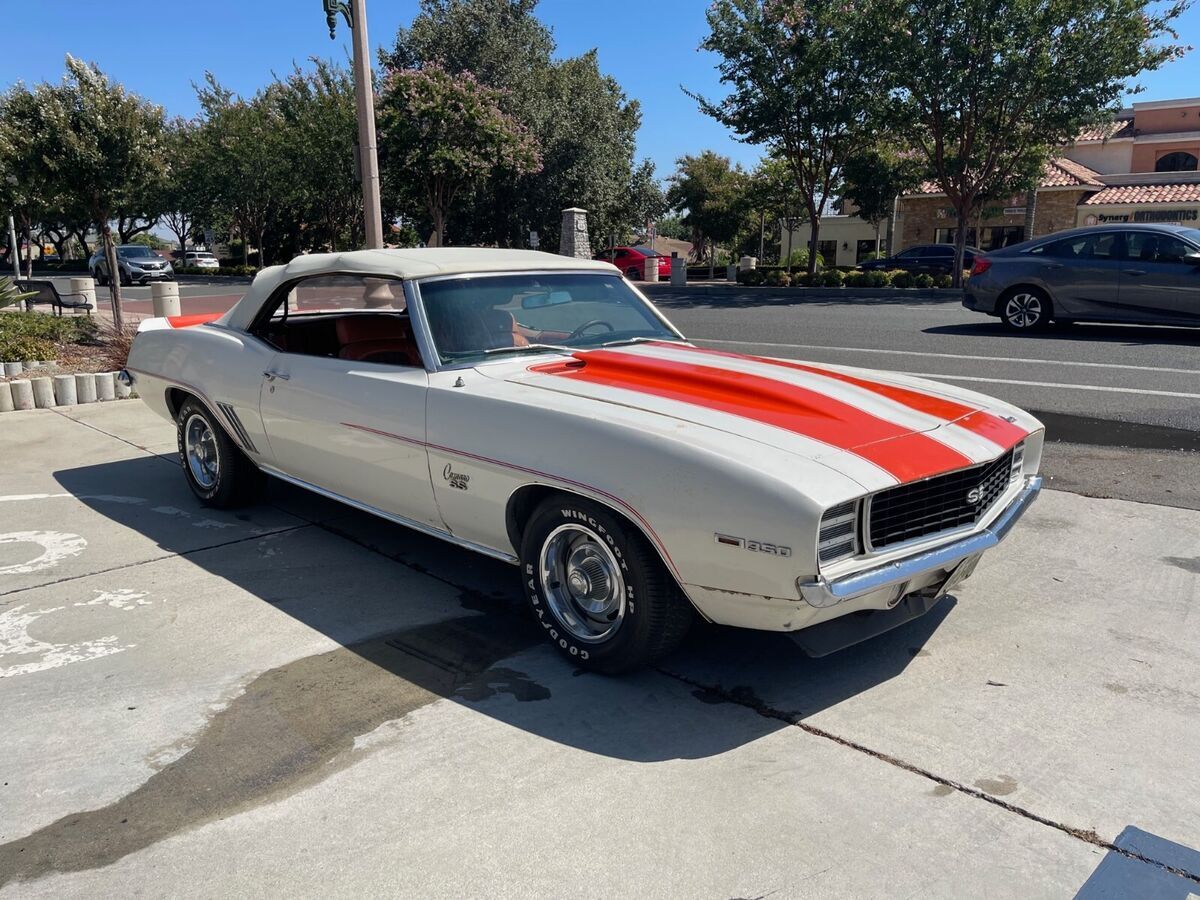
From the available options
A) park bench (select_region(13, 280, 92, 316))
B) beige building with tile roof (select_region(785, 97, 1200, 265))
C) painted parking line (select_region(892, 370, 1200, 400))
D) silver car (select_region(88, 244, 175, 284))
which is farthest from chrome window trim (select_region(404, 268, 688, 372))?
silver car (select_region(88, 244, 175, 284))

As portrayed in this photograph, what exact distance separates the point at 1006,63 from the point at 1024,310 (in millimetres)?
12333

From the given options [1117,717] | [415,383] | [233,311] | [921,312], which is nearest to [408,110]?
[921,312]

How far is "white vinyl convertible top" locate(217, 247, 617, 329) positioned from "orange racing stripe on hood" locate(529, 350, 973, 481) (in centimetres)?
64

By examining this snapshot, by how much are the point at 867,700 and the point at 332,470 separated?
2602 mm

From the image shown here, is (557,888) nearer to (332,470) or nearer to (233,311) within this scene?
(332,470)

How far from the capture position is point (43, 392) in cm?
849

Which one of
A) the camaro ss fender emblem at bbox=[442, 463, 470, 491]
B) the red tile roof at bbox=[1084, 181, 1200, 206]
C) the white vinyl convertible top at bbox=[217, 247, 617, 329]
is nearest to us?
the camaro ss fender emblem at bbox=[442, 463, 470, 491]

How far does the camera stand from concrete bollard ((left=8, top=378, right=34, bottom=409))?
8266 mm

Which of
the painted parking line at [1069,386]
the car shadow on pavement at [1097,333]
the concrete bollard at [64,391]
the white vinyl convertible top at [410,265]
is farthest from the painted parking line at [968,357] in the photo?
the concrete bollard at [64,391]

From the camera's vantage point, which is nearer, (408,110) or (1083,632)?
(1083,632)

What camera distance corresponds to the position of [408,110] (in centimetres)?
2447

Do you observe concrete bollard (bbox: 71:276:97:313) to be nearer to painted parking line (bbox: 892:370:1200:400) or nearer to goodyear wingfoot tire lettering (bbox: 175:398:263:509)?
goodyear wingfoot tire lettering (bbox: 175:398:263:509)

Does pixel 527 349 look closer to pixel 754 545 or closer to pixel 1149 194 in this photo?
pixel 754 545

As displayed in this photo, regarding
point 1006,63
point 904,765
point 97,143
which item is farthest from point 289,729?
point 1006,63
